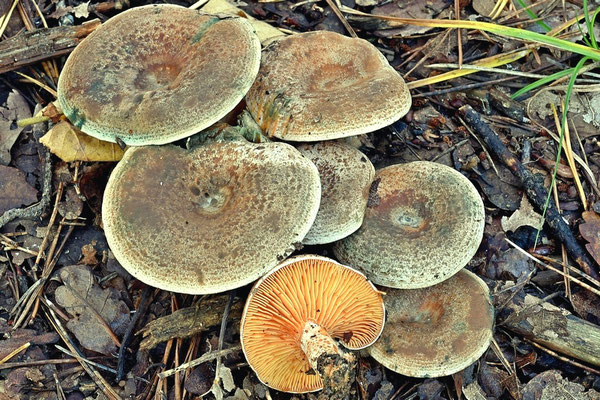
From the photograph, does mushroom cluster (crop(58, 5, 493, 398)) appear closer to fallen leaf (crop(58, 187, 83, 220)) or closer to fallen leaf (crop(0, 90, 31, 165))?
fallen leaf (crop(58, 187, 83, 220))

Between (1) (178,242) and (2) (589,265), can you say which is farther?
(2) (589,265)

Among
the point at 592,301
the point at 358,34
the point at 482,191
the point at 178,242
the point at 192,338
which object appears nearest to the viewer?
the point at 178,242

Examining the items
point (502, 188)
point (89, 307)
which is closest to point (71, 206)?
point (89, 307)

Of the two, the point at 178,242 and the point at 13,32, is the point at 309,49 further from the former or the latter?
the point at 13,32

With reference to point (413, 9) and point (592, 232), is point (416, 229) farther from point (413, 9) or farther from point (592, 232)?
point (413, 9)

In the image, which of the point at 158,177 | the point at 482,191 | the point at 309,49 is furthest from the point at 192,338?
the point at 482,191

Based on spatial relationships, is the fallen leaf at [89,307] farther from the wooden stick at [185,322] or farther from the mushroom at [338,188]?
the mushroom at [338,188]

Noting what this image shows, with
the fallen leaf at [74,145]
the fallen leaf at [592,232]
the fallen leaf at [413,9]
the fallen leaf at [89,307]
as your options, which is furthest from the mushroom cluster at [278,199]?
the fallen leaf at [413,9]
